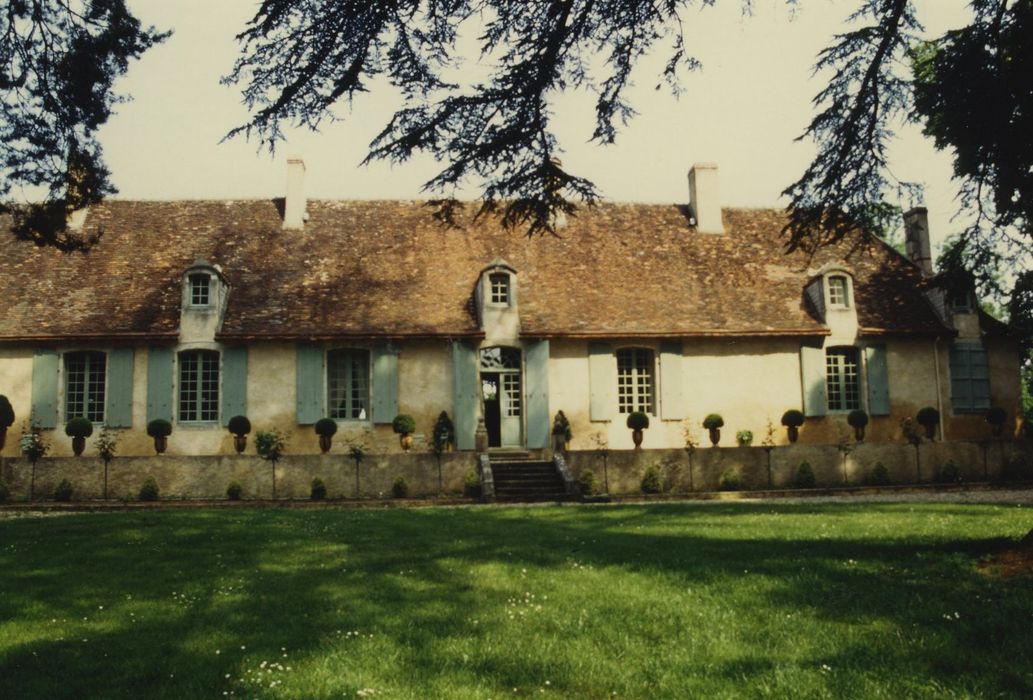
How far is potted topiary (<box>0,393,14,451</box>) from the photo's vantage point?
18438 mm

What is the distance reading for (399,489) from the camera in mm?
16734

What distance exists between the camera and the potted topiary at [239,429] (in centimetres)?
1902

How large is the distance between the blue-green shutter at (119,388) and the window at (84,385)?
537 millimetres

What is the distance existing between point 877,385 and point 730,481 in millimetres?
5860

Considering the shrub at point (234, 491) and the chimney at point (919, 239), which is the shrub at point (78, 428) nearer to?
the shrub at point (234, 491)

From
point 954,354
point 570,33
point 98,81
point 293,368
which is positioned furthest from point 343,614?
point 954,354

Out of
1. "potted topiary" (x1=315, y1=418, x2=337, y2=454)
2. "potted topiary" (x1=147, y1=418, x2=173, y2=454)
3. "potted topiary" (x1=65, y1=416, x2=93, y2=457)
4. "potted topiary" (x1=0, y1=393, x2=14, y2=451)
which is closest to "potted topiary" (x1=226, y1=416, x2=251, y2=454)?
"potted topiary" (x1=147, y1=418, x2=173, y2=454)

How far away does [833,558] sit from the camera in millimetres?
7629

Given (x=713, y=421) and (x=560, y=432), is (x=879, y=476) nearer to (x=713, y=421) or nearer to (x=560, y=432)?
(x=713, y=421)

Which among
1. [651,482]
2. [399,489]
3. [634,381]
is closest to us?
[399,489]

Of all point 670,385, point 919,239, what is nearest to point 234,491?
point 670,385

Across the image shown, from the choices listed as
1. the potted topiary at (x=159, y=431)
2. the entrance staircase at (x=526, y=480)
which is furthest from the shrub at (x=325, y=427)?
the entrance staircase at (x=526, y=480)

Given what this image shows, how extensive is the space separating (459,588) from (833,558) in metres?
3.42

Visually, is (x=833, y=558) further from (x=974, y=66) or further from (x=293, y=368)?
(x=293, y=368)
